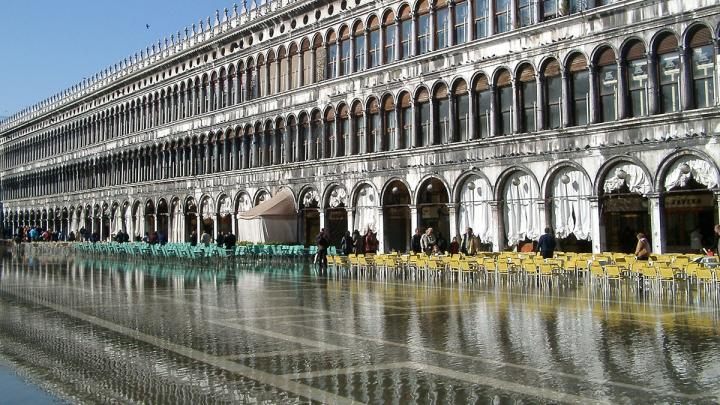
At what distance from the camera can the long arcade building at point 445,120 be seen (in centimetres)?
2550

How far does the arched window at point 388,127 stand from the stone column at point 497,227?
25.0 feet

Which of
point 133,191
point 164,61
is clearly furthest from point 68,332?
point 133,191

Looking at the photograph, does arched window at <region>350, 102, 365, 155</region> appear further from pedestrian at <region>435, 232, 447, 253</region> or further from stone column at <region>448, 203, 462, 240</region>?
pedestrian at <region>435, 232, 447, 253</region>

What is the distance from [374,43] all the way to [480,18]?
7.13m

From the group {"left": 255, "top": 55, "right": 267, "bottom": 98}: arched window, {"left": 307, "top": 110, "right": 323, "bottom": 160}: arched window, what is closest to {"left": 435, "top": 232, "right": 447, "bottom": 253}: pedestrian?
{"left": 307, "top": 110, "right": 323, "bottom": 160}: arched window

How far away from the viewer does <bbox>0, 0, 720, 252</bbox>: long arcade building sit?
83.7 ft

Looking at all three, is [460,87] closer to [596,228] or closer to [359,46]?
[359,46]

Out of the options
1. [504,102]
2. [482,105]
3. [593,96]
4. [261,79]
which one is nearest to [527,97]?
[504,102]

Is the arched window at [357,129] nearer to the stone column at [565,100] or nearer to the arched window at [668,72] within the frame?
the stone column at [565,100]

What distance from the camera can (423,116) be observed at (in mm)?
34781

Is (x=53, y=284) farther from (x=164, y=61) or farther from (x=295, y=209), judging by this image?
(x=164, y=61)

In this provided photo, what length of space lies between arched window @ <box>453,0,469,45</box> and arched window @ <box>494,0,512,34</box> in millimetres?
1765

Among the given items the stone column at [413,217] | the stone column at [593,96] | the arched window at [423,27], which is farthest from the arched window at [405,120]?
the stone column at [593,96]

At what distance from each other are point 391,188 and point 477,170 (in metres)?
5.92
